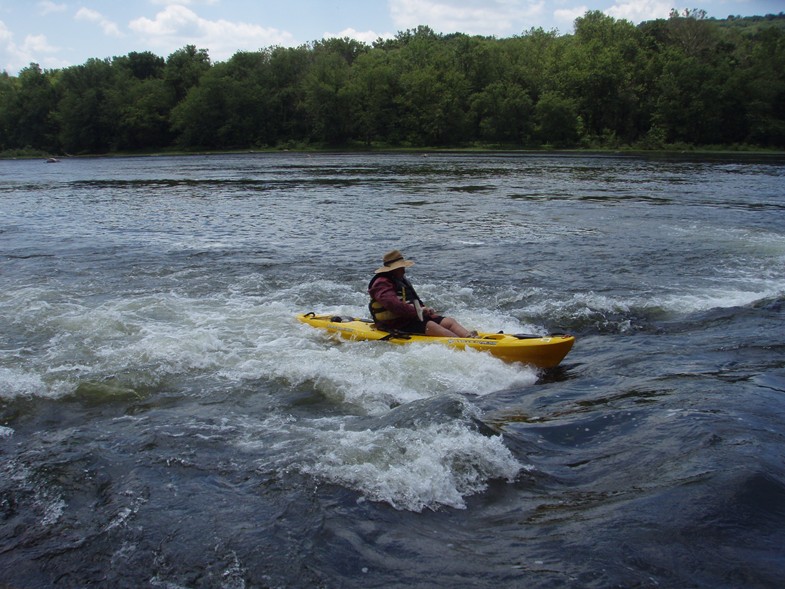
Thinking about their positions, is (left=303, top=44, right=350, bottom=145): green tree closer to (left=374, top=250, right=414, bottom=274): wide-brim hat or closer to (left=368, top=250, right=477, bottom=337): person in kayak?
(left=368, top=250, right=477, bottom=337): person in kayak

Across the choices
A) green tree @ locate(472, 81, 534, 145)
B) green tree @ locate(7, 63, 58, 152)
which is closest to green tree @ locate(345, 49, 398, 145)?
green tree @ locate(472, 81, 534, 145)

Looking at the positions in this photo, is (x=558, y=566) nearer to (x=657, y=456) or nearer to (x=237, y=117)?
(x=657, y=456)

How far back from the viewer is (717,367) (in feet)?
27.4

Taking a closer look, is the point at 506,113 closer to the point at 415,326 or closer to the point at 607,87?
the point at 607,87

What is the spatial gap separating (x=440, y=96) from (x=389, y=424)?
8080cm

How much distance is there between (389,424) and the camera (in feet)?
21.9

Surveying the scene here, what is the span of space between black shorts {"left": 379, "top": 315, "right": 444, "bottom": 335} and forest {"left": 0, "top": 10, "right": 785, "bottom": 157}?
204ft

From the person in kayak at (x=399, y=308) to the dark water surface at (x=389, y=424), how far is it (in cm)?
47

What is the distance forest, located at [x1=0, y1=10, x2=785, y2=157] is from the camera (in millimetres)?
65375

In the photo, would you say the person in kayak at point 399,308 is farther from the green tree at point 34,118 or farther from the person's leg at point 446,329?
the green tree at point 34,118

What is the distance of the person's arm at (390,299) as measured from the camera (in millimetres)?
9305

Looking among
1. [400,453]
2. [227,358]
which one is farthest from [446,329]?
[400,453]

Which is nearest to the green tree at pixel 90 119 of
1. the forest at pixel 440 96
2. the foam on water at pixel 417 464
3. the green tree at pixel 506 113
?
the forest at pixel 440 96

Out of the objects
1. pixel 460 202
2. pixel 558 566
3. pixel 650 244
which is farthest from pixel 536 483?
pixel 460 202
